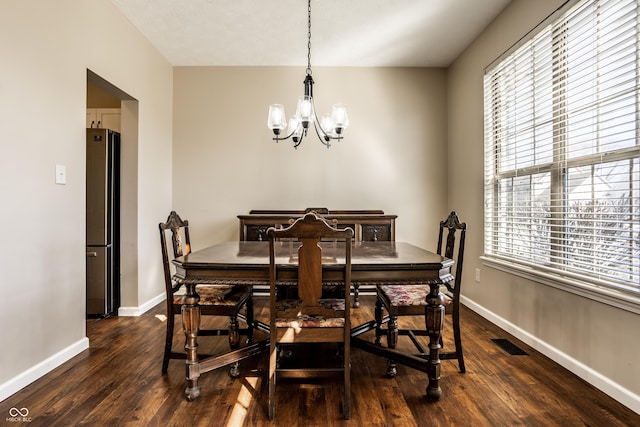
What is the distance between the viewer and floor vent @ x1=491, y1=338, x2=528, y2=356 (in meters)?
2.41

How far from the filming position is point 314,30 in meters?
3.29

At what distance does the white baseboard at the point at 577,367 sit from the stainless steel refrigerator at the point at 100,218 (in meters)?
3.56

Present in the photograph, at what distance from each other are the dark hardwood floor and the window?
2.14 feet

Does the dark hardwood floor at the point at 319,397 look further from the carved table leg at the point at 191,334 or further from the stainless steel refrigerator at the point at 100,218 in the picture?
the stainless steel refrigerator at the point at 100,218

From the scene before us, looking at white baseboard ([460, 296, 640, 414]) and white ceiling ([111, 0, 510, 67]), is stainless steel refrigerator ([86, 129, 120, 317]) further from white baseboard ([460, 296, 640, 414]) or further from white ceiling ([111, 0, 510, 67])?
white baseboard ([460, 296, 640, 414])

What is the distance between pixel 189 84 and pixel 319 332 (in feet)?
11.9

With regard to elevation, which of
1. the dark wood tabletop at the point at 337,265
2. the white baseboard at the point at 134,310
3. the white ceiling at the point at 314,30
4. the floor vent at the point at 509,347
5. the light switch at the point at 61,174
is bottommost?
the floor vent at the point at 509,347

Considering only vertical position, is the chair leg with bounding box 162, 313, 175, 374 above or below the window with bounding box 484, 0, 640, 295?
below

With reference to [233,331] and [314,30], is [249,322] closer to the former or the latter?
[233,331]

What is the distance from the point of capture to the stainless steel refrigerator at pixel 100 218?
315 centimetres

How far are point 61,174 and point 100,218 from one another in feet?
3.31

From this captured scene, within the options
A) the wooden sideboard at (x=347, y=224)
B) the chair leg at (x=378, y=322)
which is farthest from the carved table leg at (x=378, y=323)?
the wooden sideboard at (x=347, y=224)

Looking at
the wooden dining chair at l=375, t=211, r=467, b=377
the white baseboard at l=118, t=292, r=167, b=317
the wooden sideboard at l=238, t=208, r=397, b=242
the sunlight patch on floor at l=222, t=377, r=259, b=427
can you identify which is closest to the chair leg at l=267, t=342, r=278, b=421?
the sunlight patch on floor at l=222, t=377, r=259, b=427

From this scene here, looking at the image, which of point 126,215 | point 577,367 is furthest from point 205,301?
point 577,367
